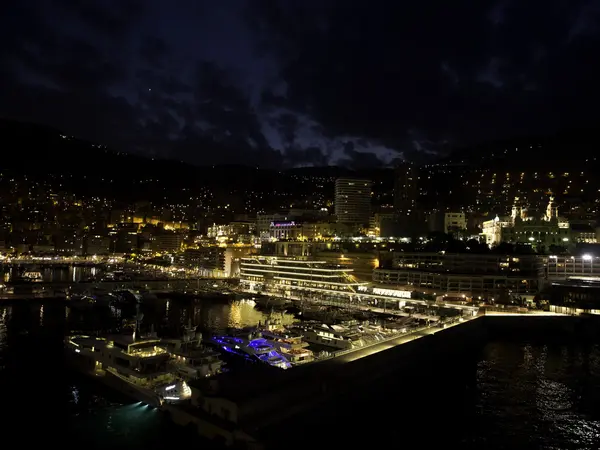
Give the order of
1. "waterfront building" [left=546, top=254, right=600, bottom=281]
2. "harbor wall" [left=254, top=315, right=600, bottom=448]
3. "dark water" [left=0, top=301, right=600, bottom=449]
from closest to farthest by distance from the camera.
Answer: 1. "dark water" [left=0, top=301, right=600, bottom=449]
2. "harbor wall" [left=254, top=315, right=600, bottom=448]
3. "waterfront building" [left=546, top=254, right=600, bottom=281]

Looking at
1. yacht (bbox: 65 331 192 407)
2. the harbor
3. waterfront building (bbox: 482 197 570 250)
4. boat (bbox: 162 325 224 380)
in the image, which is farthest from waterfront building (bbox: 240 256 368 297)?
yacht (bbox: 65 331 192 407)

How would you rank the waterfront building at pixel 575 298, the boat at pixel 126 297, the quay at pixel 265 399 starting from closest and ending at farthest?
1. the quay at pixel 265 399
2. the waterfront building at pixel 575 298
3. the boat at pixel 126 297

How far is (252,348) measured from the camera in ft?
67.9

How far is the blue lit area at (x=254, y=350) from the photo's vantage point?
63.7ft

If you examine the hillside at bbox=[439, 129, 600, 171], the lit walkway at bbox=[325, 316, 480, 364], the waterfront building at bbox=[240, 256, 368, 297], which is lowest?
the lit walkway at bbox=[325, 316, 480, 364]

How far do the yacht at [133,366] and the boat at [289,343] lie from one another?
5332 millimetres

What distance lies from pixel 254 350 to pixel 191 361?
13.4 ft

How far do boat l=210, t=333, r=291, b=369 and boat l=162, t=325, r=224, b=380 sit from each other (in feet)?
7.26

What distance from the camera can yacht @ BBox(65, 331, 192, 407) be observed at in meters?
14.7

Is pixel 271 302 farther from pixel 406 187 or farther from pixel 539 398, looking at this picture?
pixel 406 187

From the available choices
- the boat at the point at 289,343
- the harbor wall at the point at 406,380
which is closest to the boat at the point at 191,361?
the boat at the point at 289,343

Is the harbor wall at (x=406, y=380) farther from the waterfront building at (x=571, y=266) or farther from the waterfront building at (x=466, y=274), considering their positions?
the waterfront building at (x=571, y=266)

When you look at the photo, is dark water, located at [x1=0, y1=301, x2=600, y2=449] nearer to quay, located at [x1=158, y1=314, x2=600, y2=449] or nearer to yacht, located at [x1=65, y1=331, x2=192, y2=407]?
quay, located at [x1=158, y1=314, x2=600, y2=449]

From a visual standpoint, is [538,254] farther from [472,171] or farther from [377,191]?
[377,191]
